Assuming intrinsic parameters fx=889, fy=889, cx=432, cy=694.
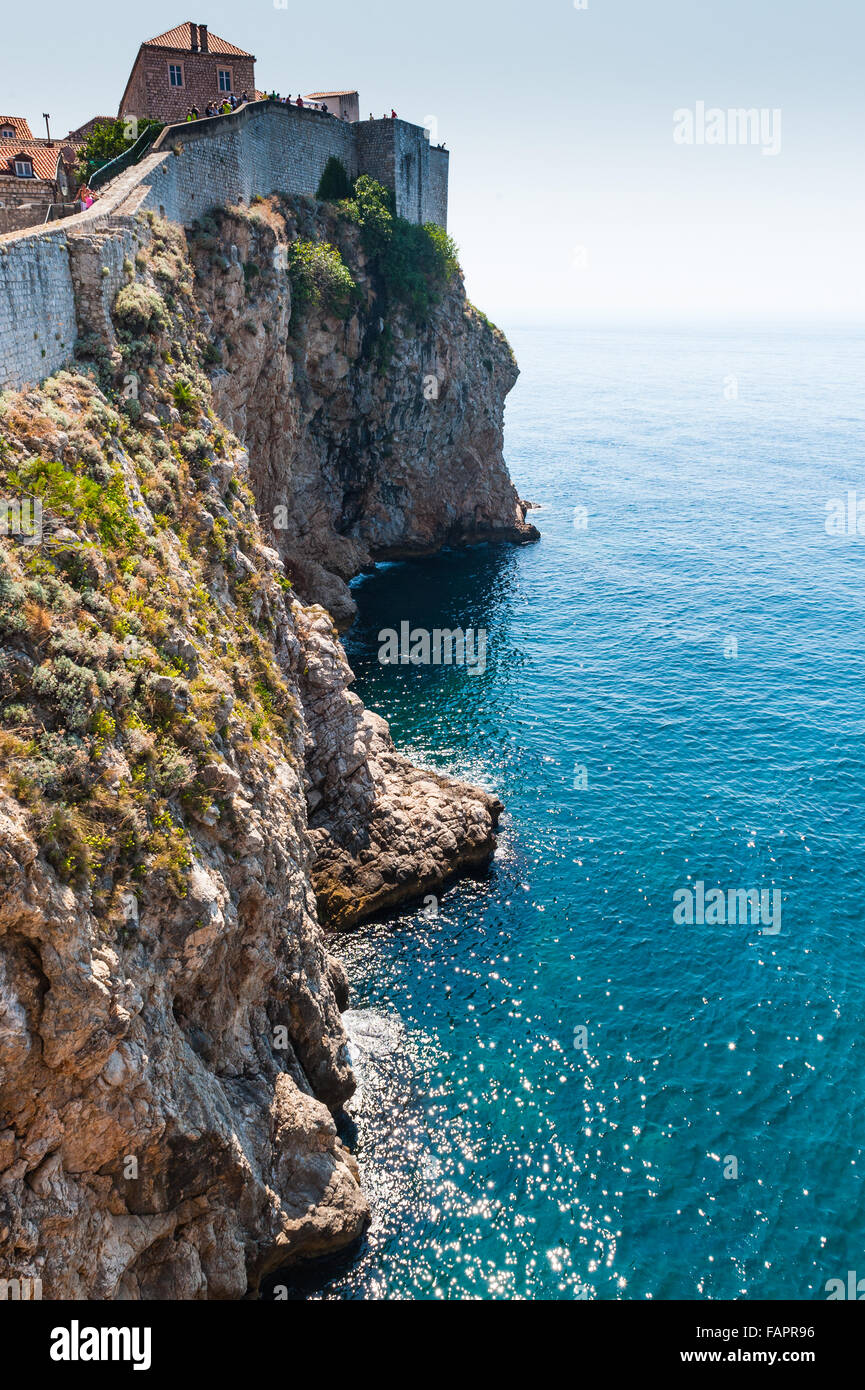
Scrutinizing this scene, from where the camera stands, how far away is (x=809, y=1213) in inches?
982

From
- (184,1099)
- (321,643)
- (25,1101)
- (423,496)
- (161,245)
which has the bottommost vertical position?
(184,1099)

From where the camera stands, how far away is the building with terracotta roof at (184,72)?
51.6 meters

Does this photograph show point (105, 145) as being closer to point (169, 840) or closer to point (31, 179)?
point (31, 179)

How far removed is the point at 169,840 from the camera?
19.4 meters

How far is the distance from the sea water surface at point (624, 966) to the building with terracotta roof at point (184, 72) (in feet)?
108

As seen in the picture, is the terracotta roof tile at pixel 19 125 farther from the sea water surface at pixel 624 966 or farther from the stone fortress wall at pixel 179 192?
the sea water surface at pixel 624 966

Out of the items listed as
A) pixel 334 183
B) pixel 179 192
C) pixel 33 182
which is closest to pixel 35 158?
pixel 33 182

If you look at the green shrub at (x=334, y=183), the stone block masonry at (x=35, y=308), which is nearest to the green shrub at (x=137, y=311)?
the stone block masonry at (x=35, y=308)

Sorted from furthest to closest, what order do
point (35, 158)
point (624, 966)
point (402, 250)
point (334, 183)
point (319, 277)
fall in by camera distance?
point (402, 250), point (334, 183), point (319, 277), point (35, 158), point (624, 966)

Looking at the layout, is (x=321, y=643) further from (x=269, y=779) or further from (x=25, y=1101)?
(x=25, y=1101)

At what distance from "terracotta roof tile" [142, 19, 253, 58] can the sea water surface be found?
35038 millimetres

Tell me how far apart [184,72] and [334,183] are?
39.7 ft

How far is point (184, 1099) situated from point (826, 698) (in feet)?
147
